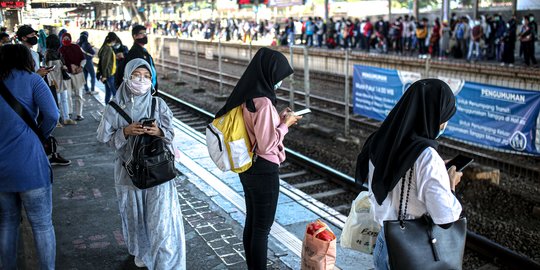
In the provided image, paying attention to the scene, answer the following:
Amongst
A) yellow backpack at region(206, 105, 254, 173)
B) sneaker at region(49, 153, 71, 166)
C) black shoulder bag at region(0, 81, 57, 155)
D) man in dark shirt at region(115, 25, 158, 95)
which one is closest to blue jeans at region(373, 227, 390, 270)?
yellow backpack at region(206, 105, 254, 173)

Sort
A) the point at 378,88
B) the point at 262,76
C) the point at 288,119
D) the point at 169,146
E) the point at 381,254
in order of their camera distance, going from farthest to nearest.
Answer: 1. the point at 378,88
2. the point at 169,146
3. the point at 288,119
4. the point at 262,76
5. the point at 381,254

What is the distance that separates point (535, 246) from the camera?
Result: 6008mm

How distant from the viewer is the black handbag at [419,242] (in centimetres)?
284

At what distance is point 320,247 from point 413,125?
1120mm

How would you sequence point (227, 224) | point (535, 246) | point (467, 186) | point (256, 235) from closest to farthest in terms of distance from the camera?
1. point (256, 235)
2. point (227, 224)
3. point (535, 246)
4. point (467, 186)

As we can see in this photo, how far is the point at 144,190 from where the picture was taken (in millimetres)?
4176

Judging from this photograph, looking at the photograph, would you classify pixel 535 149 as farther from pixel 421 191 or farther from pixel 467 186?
pixel 421 191

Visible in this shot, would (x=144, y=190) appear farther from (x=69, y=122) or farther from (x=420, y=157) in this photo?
(x=69, y=122)

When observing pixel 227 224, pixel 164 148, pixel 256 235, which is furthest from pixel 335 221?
pixel 164 148

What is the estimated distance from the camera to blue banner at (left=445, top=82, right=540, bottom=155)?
7477 mm

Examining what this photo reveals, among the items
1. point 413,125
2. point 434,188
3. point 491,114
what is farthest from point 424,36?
point 434,188

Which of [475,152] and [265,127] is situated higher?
[265,127]

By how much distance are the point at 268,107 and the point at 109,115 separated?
1.24m

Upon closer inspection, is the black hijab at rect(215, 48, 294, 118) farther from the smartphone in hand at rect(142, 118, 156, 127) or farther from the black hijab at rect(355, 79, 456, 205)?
the black hijab at rect(355, 79, 456, 205)
